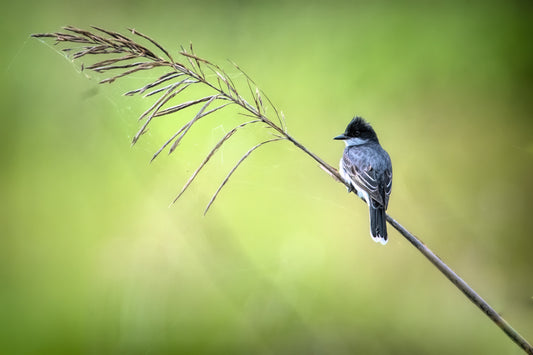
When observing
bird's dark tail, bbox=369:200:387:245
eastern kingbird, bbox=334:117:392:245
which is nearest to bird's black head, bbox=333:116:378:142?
eastern kingbird, bbox=334:117:392:245

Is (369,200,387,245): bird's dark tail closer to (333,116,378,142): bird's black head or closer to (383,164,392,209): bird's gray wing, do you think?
(383,164,392,209): bird's gray wing

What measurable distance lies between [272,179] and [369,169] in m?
0.41

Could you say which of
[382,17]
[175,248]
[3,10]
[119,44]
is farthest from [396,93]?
[3,10]

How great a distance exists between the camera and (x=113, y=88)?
1.53 meters

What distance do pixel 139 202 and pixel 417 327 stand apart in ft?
3.35

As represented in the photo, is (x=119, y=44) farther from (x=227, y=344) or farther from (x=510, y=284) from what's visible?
(x=510, y=284)

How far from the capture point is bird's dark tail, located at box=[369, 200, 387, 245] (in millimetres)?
1060

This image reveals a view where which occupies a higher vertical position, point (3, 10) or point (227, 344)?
point (3, 10)

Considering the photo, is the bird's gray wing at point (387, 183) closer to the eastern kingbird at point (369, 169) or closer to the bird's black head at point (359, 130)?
the eastern kingbird at point (369, 169)

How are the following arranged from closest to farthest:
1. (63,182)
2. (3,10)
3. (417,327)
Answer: (417,327)
(63,182)
(3,10)

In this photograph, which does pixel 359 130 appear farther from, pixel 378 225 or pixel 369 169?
pixel 378 225

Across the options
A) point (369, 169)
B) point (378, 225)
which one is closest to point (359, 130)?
point (369, 169)

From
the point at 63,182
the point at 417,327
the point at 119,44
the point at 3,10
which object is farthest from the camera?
the point at 3,10

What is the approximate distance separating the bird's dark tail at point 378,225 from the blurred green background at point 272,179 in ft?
0.57
